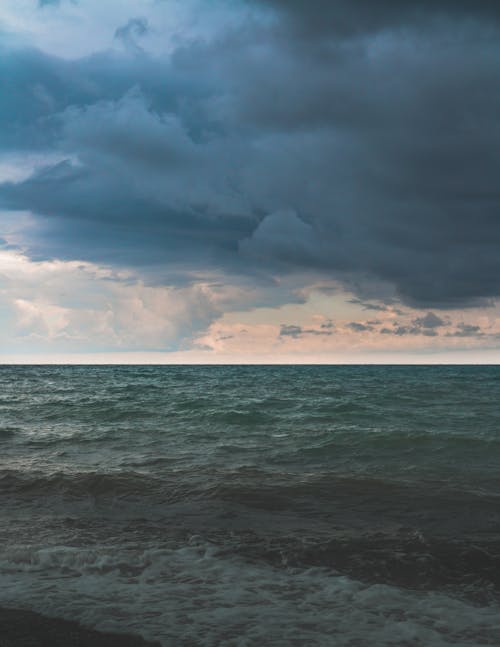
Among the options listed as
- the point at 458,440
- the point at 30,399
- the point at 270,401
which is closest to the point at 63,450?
the point at 458,440

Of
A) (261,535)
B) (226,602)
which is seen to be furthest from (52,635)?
(261,535)

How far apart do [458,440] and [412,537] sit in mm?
10340

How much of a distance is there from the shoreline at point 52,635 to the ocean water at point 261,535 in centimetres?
17

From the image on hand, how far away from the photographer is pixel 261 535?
9047mm

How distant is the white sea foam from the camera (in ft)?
18.5

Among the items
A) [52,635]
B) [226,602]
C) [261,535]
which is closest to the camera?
[52,635]

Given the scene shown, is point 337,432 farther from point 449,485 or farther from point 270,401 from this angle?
point 270,401

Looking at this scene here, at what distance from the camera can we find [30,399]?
35719 mm

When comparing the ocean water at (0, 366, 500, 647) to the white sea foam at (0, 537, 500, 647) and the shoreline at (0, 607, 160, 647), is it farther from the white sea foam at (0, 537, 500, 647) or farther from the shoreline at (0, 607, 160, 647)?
the shoreline at (0, 607, 160, 647)

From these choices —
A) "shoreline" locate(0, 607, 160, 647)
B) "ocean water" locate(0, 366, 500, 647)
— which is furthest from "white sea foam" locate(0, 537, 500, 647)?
"shoreline" locate(0, 607, 160, 647)

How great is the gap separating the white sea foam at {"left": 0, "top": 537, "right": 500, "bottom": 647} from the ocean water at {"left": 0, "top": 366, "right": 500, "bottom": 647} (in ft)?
0.08

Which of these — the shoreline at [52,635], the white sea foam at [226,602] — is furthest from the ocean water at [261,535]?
the shoreline at [52,635]

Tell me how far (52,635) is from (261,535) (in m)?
4.27

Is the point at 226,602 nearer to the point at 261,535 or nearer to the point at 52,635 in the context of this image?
the point at 52,635
